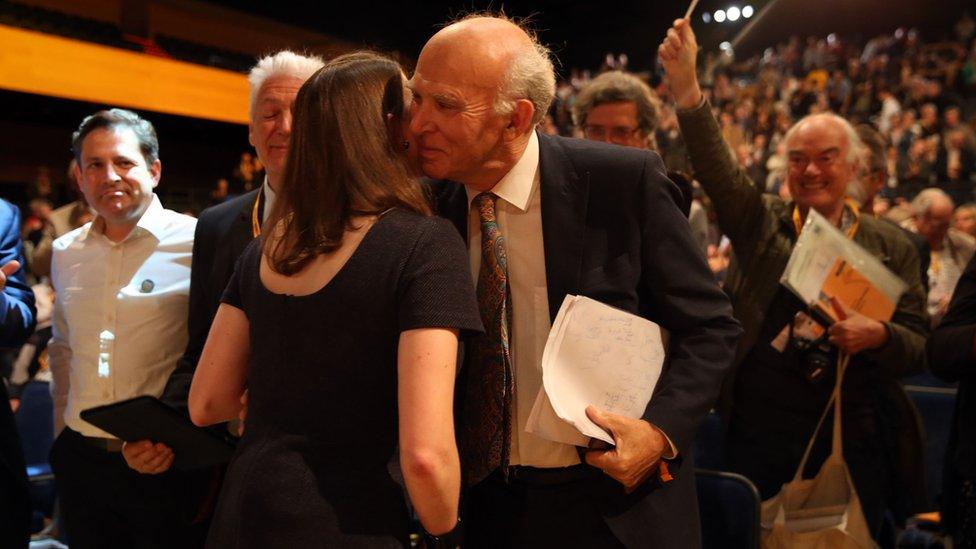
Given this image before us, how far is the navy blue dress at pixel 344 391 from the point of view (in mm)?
1234

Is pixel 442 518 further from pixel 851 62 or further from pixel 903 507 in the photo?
pixel 851 62

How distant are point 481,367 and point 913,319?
161cm

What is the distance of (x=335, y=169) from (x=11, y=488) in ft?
4.74

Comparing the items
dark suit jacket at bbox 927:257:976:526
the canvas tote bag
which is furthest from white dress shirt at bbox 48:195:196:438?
dark suit jacket at bbox 927:257:976:526

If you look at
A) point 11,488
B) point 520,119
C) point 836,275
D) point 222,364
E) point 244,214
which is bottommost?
point 11,488

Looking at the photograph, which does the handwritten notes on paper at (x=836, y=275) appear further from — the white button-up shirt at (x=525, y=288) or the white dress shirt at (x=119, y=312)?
the white dress shirt at (x=119, y=312)

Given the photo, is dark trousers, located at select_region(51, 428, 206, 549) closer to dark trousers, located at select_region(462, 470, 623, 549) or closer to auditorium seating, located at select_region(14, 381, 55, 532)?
dark trousers, located at select_region(462, 470, 623, 549)

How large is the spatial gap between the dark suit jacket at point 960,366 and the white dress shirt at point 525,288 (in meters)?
1.08

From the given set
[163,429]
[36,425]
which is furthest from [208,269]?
[36,425]

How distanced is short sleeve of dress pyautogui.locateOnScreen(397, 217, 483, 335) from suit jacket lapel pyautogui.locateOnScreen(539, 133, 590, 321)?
10.5 inches

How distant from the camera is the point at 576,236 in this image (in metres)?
1.53

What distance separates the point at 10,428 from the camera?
84.2 inches

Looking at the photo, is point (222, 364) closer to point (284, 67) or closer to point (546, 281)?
point (546, 281)

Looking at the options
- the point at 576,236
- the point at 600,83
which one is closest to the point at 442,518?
the point at 576,236
